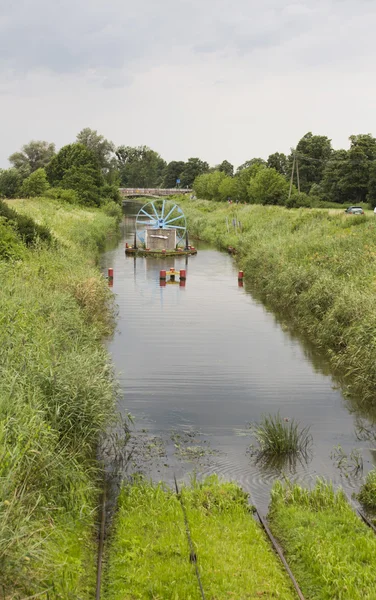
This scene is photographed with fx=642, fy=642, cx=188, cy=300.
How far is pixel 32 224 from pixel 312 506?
865 inches

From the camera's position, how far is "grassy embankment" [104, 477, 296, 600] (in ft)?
25.3

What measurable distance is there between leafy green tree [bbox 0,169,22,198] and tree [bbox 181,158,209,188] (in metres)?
75.3

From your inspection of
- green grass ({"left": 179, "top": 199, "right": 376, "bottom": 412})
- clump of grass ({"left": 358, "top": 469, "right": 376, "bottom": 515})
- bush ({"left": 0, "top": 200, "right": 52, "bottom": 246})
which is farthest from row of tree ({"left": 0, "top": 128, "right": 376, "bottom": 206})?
clump of grass ({"left": 358, "top": 469, "right": 376, "bottom": 515})

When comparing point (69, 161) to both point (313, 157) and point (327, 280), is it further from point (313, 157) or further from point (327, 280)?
point (327, 280)

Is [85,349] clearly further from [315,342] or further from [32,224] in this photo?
[32,224]

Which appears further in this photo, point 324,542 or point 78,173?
point 78,173

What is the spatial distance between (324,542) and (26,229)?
22318mm

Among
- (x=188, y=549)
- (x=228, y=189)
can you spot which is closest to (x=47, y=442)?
(x=188, y=549)

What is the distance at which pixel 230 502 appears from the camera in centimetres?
1002

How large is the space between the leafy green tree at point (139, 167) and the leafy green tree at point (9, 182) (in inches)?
3570

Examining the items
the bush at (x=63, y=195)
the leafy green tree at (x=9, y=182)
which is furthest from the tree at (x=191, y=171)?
the bush at (x=63, y=195)

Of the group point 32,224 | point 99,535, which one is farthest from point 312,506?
point 32,224

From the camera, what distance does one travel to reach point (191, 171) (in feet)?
491

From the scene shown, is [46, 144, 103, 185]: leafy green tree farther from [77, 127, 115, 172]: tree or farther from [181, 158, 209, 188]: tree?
[181, 158, 209, 188]: tree
